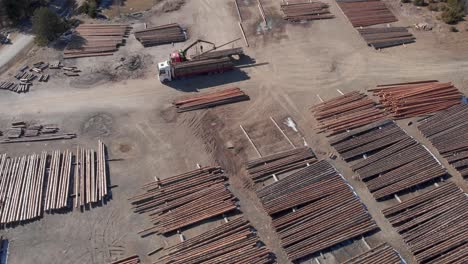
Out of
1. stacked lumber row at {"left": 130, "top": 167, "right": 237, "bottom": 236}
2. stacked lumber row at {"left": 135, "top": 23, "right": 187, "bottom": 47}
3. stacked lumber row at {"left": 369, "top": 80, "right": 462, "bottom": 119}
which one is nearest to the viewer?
stacked lumber row at {"left": 130, "top": 167, "right": 237, "bottom": 236}

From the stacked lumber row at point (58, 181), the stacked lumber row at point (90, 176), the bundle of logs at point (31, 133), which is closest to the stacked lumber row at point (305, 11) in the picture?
the stacked lumber row at point (90, 176)

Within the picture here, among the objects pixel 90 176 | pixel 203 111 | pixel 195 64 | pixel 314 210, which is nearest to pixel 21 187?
pixel 90 176

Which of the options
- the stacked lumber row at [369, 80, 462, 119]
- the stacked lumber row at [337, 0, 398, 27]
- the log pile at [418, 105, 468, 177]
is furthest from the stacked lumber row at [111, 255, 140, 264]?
the stacked lumber row at [337, 0, 398, 27]

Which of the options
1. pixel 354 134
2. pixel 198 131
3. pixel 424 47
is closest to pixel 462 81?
pixel 424 47

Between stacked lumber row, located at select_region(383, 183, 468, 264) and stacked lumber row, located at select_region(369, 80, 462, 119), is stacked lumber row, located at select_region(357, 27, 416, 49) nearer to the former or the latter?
stacked lumber row, located at select_region(369, 80, 462, 119)

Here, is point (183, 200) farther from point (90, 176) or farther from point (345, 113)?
point (345, 113)

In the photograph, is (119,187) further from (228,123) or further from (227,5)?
(227,5)
